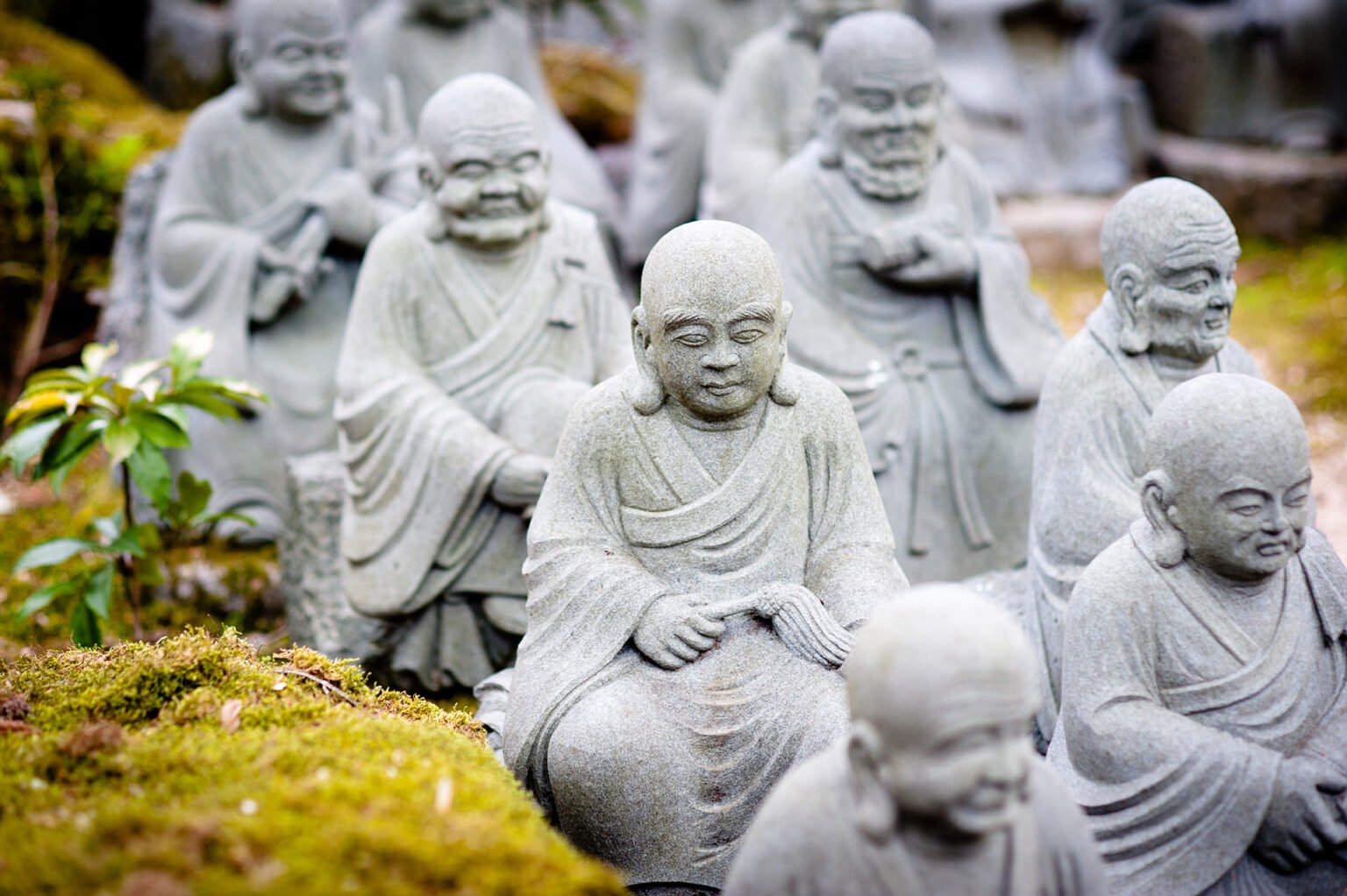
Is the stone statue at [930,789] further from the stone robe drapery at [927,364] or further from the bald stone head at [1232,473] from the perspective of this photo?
the stone robe drapery at [927,364]

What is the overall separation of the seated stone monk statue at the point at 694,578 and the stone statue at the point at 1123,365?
2.48 feet

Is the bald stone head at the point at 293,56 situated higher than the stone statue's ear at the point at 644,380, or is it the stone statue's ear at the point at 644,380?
the bald stone head at the point at 293,56

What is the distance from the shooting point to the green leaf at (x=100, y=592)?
18.4ft

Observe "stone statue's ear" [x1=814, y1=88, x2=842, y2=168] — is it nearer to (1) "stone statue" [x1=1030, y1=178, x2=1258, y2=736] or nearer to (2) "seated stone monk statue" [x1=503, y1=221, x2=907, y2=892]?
(1) "stone statue" [x1=1030, y1=178, x2=1258, y2=736]

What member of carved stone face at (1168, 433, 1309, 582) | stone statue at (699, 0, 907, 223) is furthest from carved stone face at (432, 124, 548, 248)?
stone statue at (699, 0, 907, 223)

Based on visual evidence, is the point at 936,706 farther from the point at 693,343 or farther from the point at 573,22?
the point at 573,22

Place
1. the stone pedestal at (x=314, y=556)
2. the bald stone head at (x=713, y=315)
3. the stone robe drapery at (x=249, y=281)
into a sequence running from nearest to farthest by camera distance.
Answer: the bald stone head at (x=713, y=315) < the stone pedestal at (x=314, y=556) < the stone robe drapery at (x=249, y=281)

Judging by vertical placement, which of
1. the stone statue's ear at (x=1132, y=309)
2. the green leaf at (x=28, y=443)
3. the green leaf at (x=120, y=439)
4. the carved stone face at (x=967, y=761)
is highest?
the stone statue's ear at (x=1132, y=309)

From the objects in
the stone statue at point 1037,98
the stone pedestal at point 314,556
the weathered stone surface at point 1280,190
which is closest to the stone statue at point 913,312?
the stone pedestal at point 314,556

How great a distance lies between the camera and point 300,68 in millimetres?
7418

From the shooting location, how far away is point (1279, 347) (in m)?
9.89

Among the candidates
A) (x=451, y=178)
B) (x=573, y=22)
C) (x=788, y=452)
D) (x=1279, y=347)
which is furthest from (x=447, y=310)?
(x=573, y=22)

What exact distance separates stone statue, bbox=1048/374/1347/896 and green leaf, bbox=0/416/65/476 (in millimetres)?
3435

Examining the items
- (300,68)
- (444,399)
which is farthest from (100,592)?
(300,68)
